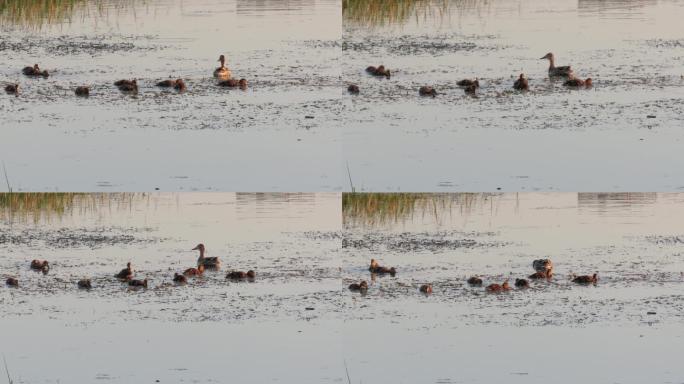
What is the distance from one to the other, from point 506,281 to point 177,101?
4027mm

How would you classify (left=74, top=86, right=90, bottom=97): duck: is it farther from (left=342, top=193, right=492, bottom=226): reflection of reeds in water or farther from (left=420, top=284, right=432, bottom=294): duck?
(left=420, top=284, right=432, bottom=294): duck

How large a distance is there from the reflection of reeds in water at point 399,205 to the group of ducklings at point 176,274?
1581 mm

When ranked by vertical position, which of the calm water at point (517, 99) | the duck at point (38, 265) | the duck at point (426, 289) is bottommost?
the duck at point (426, 289)

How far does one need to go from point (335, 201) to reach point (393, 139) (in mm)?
804

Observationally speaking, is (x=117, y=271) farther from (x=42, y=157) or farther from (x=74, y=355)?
(x=74, y=355)

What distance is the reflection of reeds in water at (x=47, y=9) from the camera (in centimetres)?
1912

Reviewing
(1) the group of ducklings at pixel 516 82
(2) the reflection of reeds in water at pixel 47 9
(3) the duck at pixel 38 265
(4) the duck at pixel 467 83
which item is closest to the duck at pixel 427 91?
(1) the group of ducklings at pixel 516 82

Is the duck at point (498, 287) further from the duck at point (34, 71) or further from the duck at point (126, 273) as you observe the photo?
the duck at point (34, 71)

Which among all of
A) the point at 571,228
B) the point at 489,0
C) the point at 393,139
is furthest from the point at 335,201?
the point at 489,0

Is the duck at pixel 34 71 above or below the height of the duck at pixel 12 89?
above

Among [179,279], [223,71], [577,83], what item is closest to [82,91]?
[223,71]

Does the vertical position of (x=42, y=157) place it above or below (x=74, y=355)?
above

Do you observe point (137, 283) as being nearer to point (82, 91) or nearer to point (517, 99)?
point (82, 91)

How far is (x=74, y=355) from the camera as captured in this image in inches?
418
